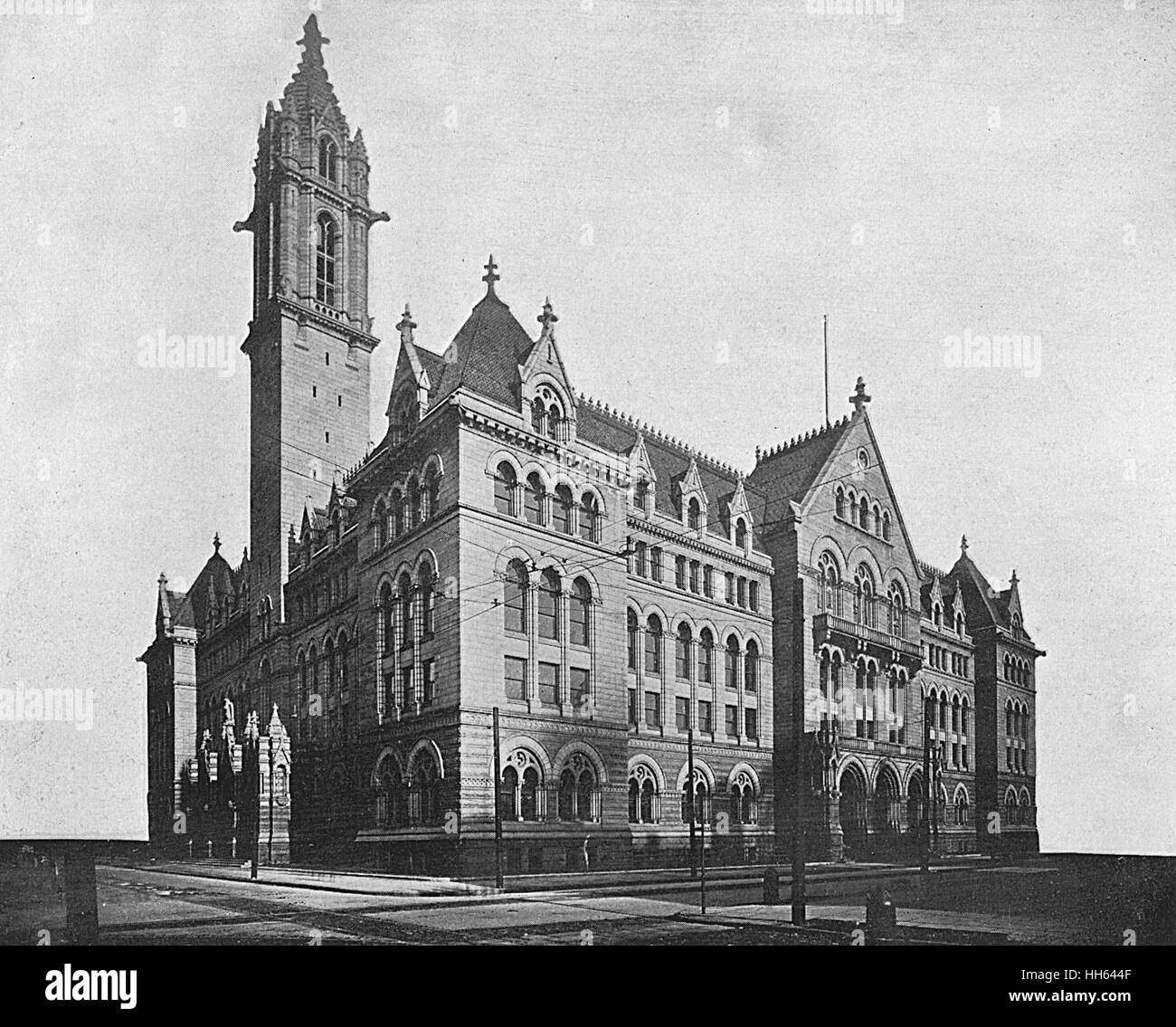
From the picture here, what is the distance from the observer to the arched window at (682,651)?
1318 cm

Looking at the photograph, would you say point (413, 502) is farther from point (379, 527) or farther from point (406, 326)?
point (406, 326)

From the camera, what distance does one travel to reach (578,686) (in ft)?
40.4

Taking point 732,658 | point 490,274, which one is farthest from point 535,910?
point 490,274

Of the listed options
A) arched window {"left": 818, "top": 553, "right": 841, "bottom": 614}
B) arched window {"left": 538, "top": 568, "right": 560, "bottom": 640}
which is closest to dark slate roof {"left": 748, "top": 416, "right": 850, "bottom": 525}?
arched window {"left": 818, "top": 553, "right": 841, "bottom": 614}

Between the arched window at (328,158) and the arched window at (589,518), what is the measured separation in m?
4.26

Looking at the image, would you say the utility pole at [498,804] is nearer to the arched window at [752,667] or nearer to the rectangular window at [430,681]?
the rectangular window at [430,681]

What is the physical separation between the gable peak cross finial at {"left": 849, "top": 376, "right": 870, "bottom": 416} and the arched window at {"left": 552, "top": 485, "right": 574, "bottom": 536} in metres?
3.28

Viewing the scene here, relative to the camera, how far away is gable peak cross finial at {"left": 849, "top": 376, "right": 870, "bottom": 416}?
508 inches

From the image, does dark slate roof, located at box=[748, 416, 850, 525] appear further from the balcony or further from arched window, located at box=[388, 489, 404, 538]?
arched window, located at box=[388, 489, 404, 538]

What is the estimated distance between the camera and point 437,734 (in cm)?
1175

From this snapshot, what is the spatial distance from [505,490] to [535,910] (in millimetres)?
4199
